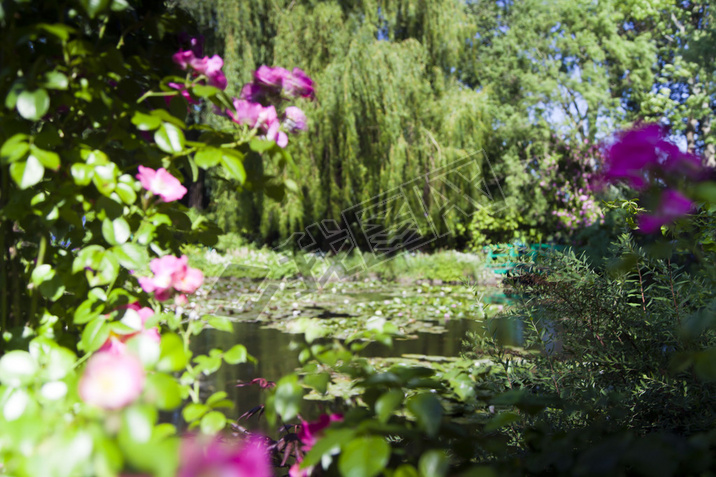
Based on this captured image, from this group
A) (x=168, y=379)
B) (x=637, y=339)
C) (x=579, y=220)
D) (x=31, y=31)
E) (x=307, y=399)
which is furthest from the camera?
(x=579, y=220)

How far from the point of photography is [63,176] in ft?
3.24

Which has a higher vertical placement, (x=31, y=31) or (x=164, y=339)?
(x=31, y=31)

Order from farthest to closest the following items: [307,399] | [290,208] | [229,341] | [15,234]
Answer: [290,208]
[229,341]
[307,399]
[15,234]

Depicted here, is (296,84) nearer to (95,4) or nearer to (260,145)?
(260,145)

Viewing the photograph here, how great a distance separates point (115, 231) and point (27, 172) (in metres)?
0.15

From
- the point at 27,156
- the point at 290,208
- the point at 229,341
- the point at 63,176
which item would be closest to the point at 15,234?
the point at 63,176

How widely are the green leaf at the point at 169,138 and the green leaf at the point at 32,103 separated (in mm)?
175

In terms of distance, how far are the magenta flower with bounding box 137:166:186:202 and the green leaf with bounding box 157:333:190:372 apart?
1.41 ft

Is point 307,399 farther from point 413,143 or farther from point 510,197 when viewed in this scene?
point 510,197

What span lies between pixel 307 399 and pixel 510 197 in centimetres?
755

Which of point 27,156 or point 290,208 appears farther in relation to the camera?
point 290,208

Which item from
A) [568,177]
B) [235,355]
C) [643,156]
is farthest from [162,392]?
[568,177]

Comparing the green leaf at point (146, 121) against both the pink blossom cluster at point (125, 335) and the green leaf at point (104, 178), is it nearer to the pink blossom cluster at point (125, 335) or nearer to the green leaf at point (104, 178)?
the green leaf at point (104, 178)

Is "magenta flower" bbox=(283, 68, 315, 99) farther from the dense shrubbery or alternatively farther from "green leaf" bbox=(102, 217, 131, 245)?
"green leaf" bbox=(102, 217, 131, 245)
